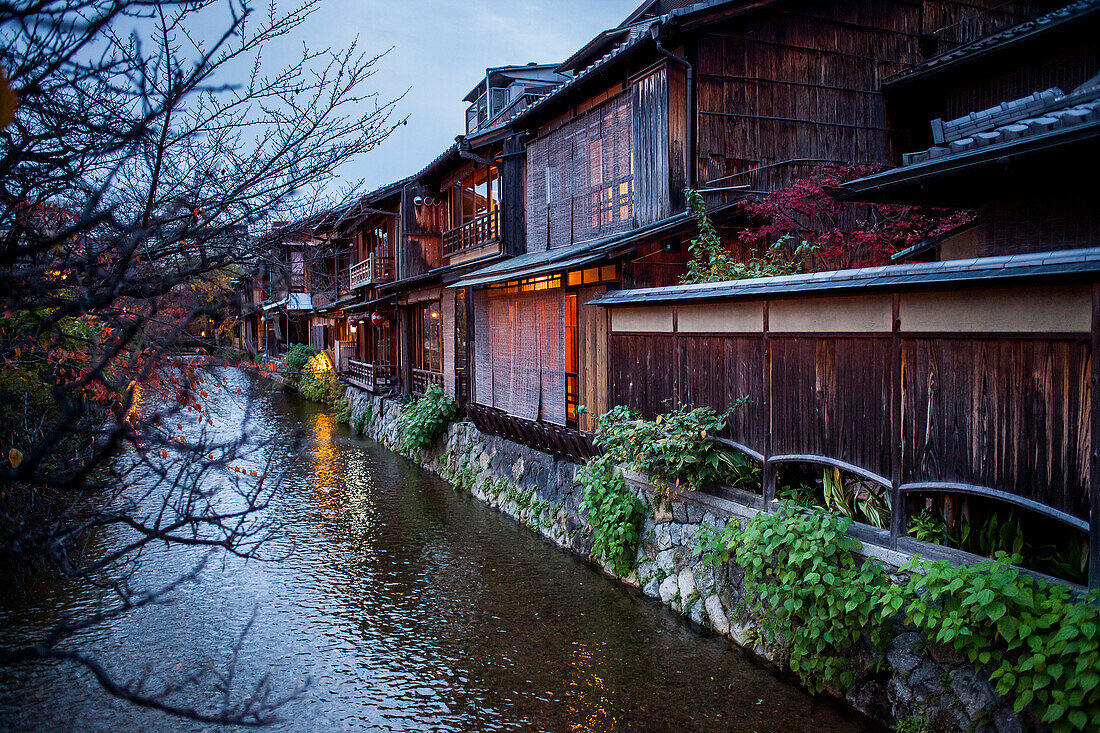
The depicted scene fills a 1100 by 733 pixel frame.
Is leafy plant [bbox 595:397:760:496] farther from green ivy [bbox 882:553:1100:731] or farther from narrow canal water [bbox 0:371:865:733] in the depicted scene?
green ivy [bbox 882:553:1100:731]

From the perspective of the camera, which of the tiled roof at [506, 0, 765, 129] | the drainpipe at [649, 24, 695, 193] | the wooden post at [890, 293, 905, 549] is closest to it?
the wooden post at [890, 293, 905, 549]

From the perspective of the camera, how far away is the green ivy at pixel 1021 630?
461 cm

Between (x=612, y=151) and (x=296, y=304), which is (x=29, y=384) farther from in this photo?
(x=296, y=304)

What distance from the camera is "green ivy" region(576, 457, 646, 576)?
407 inches

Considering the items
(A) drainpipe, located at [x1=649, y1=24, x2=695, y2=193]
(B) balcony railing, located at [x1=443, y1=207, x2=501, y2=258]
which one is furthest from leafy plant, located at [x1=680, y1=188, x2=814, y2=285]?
(B) balcony railing, located at [x1=443, y1=207, x2=501, y2=258]

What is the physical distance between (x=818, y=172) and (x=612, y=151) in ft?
14.3

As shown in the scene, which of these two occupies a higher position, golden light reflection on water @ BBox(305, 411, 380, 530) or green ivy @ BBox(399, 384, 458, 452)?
green ivy @ BBox(399, 384, 458, 452)

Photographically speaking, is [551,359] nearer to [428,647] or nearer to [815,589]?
[428,647]

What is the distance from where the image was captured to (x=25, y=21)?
352 centimetres

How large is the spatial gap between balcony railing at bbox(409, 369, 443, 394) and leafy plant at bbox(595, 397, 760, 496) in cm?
1264

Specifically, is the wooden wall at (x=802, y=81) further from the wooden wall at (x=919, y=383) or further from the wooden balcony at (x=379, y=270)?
the wooden balcony at (x=379, y=270)

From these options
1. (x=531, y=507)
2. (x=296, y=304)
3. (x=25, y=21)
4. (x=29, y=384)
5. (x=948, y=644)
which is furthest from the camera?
(x=296, y=304)

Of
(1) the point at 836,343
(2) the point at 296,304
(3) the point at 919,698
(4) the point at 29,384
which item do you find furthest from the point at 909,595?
(2) the point at 296,304

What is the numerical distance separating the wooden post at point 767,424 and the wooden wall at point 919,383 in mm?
21
